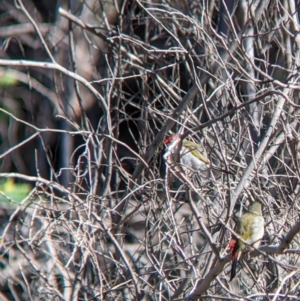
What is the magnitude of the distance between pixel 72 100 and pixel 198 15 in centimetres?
179

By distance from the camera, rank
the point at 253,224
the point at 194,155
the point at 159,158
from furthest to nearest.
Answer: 1. the point at 159,158
2. the point at 194,155
3. the point at 253,224

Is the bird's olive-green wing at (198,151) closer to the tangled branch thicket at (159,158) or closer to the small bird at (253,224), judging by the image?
the tangled branch thicket at (159,158)

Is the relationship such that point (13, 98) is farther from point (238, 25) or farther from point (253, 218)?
point (253, 218)

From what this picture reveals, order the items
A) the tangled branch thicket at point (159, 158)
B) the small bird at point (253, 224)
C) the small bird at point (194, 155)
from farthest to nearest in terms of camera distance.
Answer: the small bird at point (194, 155) → the small bird at point (253, 224) → the tangled branch thicket at point (159, 158)

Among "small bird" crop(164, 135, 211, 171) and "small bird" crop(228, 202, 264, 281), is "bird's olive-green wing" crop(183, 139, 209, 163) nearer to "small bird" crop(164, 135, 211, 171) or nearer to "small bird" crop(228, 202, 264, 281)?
"small bird" crop(164, 135, 211, 171)

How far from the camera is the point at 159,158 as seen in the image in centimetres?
842

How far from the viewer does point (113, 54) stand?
8055 millimetres

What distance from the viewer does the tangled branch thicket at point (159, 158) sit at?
19.2ft

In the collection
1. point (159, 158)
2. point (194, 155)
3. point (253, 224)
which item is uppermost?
point (253, 224)

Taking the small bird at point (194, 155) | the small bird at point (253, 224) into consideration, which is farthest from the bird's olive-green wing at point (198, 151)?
the small bird at point (253, 224)

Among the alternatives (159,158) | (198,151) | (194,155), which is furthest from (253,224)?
(159,158)

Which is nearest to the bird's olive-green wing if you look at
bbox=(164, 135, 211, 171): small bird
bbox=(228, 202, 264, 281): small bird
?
bbox=(164, 135, 211, 171): small bird

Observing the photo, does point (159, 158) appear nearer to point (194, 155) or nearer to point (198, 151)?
point (194, 155)

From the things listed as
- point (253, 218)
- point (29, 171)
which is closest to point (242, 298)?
point (253, 218)
